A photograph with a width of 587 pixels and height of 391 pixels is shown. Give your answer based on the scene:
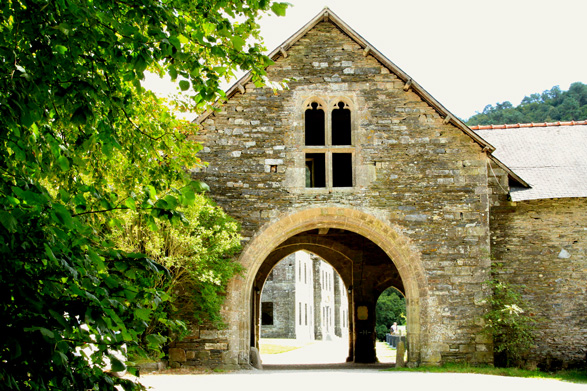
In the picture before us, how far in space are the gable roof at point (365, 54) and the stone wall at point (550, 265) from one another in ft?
6.06

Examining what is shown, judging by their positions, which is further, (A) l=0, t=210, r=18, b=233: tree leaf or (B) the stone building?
(B) the stone building

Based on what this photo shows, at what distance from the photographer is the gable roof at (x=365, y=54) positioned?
1402 centimetres

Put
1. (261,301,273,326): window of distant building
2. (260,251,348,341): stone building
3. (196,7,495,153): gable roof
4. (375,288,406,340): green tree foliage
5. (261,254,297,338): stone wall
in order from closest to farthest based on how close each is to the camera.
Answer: (196,7,495,153): gable roof < (261,254,297,338): stone wall < (260,251,348,341): stone building < (261,301,273,326): window of distant building < (375,288,406,340): green tree foliage

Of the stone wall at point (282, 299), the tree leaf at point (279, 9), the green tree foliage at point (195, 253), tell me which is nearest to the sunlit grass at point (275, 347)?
the stone wall at point (282, 299)

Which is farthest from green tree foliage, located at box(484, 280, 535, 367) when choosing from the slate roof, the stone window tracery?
the stone window tracery

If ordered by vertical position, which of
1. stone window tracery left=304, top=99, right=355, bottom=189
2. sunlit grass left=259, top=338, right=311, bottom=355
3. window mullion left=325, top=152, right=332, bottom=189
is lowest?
sunlit grass left=259, top=338, right=311, bottom=355

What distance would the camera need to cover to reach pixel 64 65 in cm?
370

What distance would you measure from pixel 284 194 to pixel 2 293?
34.7 feet

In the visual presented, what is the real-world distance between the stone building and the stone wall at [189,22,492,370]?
1029 inches

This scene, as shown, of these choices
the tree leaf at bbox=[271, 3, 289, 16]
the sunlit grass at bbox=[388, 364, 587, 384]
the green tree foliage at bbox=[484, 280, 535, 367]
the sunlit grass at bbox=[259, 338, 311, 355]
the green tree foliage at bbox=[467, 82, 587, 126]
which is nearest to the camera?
the tree leaf at bbox=[271, 3, 289, 16]

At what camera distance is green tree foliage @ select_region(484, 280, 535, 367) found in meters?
13.1

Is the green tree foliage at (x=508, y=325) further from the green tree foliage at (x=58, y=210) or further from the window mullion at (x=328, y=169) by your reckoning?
the green tree foliage at (x=58, y=210)

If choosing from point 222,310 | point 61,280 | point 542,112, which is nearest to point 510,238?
point 222,310

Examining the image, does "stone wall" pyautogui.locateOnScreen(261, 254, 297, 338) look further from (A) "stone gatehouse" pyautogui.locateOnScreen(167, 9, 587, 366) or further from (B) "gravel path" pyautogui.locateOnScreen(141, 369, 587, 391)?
(B) "gravel path" pyautogui.locateOnScreen(141, 369, 587, 391)
